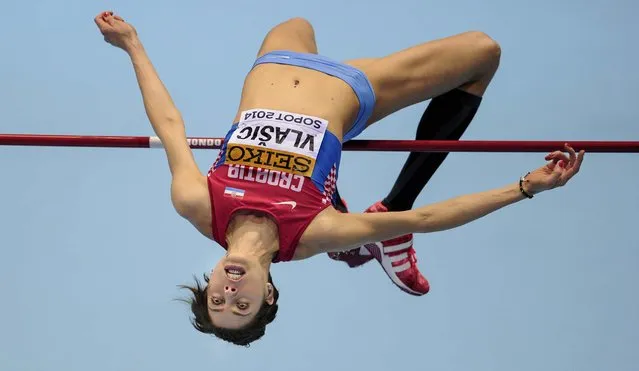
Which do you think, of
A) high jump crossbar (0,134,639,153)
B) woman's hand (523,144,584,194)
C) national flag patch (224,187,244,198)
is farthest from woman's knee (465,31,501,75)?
national flag patch (224,187,244,198)

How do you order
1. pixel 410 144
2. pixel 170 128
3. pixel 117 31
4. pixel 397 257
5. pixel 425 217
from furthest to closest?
pixel 397 257 → pixel 410 144 → pixel 117 31 → pixel 170 128 → pixel 425 217

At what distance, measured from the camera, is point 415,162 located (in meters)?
3.68

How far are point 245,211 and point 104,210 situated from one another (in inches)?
71.3

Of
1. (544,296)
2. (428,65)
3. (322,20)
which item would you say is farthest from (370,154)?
(428,65)

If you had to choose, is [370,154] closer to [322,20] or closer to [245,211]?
[322,20]

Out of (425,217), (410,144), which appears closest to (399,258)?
(410,144)

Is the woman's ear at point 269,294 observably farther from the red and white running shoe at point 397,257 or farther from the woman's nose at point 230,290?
the red and white running shoe at point 397,257

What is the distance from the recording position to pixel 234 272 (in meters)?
3.05

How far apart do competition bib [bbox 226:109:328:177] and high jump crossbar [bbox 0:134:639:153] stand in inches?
11.4

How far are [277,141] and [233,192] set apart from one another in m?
0.22

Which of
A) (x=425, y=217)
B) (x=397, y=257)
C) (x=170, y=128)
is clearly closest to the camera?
(x=425, y=217)

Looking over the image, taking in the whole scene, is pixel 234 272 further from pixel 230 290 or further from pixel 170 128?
pixel 170 128

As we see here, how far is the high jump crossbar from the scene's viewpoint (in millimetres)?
3582

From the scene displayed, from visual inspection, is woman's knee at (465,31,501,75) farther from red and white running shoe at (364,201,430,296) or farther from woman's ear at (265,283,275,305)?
woman's ear at (265,283,275,305)
